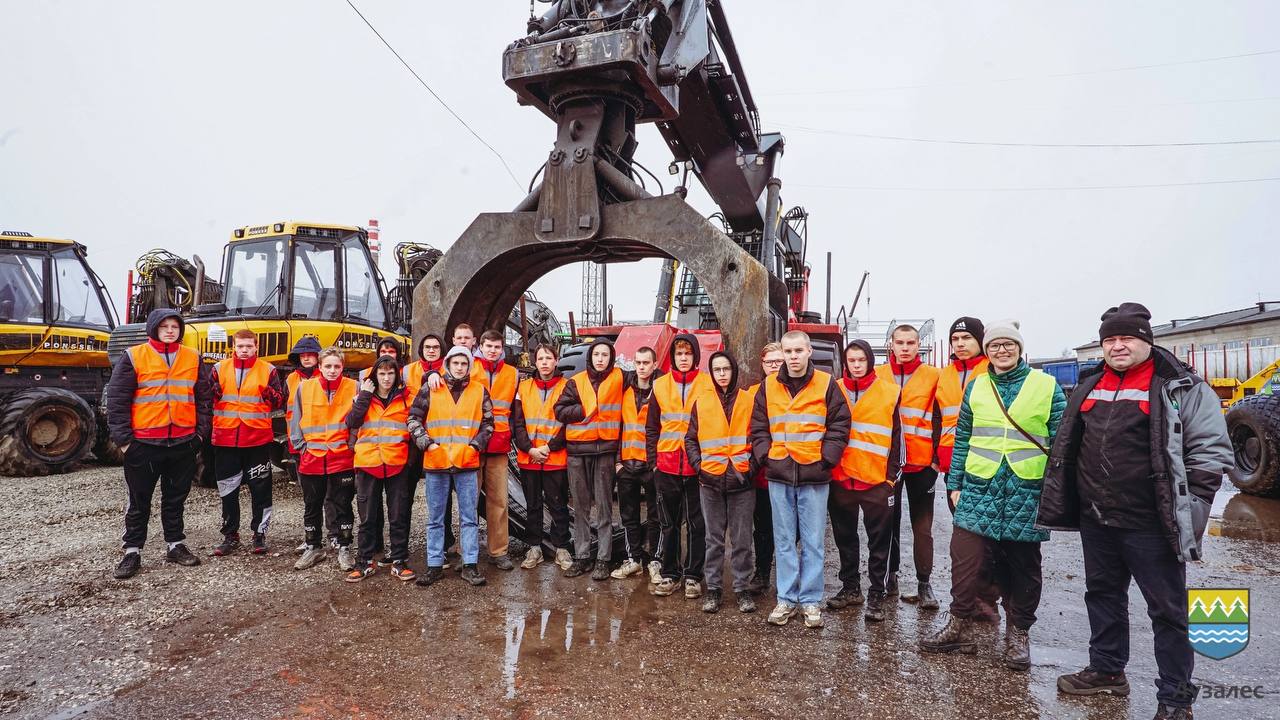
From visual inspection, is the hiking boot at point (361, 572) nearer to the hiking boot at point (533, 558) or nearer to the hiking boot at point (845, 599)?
the hiking boot at point (533, 558)

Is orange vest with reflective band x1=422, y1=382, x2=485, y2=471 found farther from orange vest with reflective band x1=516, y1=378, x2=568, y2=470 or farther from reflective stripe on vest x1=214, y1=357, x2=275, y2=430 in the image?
reflective stripe on vest x1=214, y1=357, x2=275, y2=430

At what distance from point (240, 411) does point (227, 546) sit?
1.08 meters

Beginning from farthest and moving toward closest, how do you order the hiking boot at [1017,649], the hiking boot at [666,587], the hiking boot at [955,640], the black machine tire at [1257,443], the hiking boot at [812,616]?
1. the black machine tire at [1257,443]
2. the hiking boot at [666,587]
3. the hiking boot at [812,616]
4. the hiking boot at [955,640]
5. the hiking boot at [1017,649]

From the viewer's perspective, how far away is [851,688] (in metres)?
3.01

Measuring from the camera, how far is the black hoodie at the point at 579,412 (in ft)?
15.4

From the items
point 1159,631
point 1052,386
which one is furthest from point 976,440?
point 1159,631

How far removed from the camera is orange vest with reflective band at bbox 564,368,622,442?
470 cm

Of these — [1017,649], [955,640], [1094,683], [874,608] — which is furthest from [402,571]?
[1094,683]

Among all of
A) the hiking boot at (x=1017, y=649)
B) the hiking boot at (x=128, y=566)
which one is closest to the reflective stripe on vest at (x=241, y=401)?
the hiking boot at (x=128, y=566)

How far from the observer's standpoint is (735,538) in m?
4.14

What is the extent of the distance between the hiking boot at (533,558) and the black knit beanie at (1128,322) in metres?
3.83

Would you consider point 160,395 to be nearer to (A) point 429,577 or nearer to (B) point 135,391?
(B) point 135,391

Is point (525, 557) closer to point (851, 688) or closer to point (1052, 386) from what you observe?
point (851, 688)

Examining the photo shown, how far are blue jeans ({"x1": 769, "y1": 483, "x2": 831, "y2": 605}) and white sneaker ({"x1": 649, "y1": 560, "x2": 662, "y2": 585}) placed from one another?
86 cm
